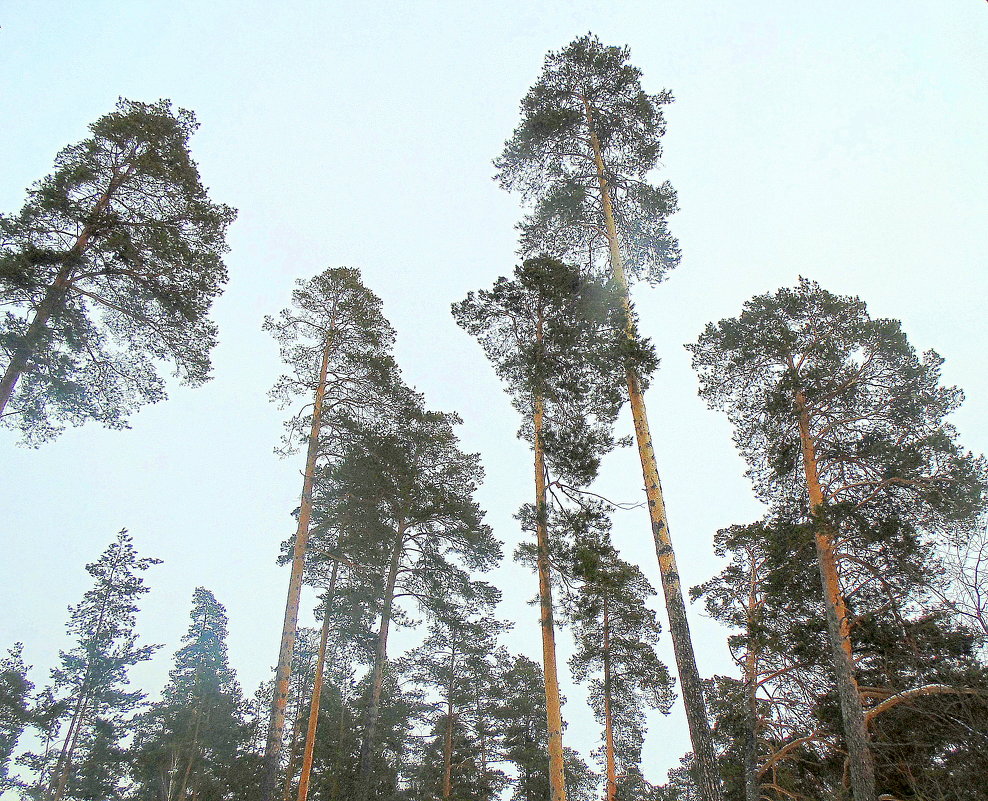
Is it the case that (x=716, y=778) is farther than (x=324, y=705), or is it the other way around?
(x=324, y=705)

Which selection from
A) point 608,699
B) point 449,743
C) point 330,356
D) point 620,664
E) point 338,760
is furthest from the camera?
point 449,743

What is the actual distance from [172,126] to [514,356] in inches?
350

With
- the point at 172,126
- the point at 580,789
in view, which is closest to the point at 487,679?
the point at 580,789

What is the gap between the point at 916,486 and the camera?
39.0ft

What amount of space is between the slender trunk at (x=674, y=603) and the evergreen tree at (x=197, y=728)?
25885mm

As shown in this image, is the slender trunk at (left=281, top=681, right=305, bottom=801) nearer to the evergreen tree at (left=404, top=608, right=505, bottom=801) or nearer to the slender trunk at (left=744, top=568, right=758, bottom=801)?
the evergreen tree at (left=404, top=608, right=505, bottom=801)

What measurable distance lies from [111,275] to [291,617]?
8.30m

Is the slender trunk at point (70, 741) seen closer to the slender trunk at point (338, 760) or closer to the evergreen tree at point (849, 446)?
the slender trunk at point (338, 760)

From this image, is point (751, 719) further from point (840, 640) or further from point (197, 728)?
point (197, 728)

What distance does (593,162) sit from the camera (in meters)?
13.8

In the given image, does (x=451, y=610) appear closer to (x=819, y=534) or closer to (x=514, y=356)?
(x=514, y=356)

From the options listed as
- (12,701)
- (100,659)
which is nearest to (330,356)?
(100,659)

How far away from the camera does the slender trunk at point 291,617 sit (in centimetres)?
1174

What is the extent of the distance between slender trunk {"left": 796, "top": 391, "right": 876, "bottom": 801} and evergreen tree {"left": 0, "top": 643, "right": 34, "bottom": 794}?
32.3m
